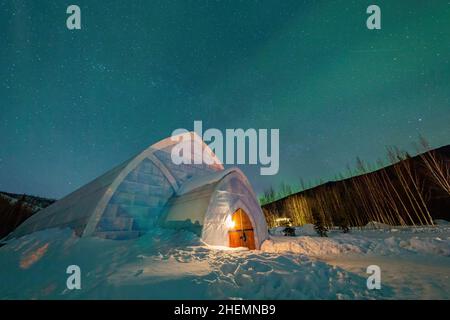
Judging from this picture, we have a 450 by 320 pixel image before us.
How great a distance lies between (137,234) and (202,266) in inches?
181

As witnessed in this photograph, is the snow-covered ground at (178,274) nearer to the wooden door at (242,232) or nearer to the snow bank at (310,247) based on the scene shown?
the snow bank at (310,247)

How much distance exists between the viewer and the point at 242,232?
10.5 m

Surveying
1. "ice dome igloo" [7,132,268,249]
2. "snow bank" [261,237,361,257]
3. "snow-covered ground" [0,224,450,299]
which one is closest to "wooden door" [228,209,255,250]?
"ice dome igloo" [7,132,268,249]

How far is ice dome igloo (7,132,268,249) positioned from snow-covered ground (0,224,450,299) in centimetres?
80

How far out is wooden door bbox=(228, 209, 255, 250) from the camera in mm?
9995

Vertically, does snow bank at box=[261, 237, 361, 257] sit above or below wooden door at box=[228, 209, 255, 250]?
below

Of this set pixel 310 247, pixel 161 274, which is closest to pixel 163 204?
pixel 161 274

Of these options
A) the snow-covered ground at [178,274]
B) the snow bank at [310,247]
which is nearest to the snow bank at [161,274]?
the snow-covered ground at [178,274]

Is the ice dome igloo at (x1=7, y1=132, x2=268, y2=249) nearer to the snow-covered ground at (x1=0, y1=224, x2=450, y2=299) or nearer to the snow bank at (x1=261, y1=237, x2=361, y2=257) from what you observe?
the snow bank at (x1=261, y1=237, x2=361, y2=257)

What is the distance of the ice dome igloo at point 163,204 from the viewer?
275 inches

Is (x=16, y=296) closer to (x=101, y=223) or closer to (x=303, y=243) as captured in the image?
(x=101, y=223)

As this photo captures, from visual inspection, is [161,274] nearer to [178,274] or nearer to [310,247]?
[178,274]

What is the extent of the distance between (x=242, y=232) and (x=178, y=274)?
7399 mm

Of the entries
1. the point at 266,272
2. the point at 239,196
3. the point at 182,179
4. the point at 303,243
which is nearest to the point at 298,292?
the point at 266,272
